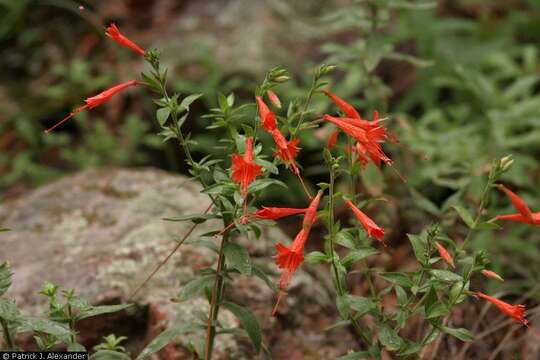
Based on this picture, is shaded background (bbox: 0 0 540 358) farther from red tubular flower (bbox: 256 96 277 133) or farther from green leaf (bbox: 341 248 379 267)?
red tubular flower (bbox: 256 96 277 133)

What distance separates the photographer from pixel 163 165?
546 cm

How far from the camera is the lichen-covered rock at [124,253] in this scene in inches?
115

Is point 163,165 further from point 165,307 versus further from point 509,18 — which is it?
point 509,18

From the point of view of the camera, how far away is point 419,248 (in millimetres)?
2248

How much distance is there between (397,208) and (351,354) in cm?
196

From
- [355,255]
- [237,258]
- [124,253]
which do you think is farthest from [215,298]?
[124,253]

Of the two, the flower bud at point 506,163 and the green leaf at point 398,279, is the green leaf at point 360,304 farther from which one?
the flower bud at point 506,163

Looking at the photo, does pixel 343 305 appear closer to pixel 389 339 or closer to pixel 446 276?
pixel 389 339

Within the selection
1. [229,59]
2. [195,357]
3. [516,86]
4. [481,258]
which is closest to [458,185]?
[481,258]

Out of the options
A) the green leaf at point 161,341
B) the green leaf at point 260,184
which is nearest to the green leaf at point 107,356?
the green leaf at point 161,341

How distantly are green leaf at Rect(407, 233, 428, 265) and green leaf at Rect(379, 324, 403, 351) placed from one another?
0.25 metres

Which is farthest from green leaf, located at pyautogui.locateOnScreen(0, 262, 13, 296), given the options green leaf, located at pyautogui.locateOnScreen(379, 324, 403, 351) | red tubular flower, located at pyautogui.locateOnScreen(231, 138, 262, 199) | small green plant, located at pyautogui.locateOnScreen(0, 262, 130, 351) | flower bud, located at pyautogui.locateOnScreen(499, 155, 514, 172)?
flower bud, located at pyautogui.locateOnScreen(499, 155, 514, 172)

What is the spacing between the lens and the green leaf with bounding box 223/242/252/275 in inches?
86.0

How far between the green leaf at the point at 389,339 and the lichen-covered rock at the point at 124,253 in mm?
778
